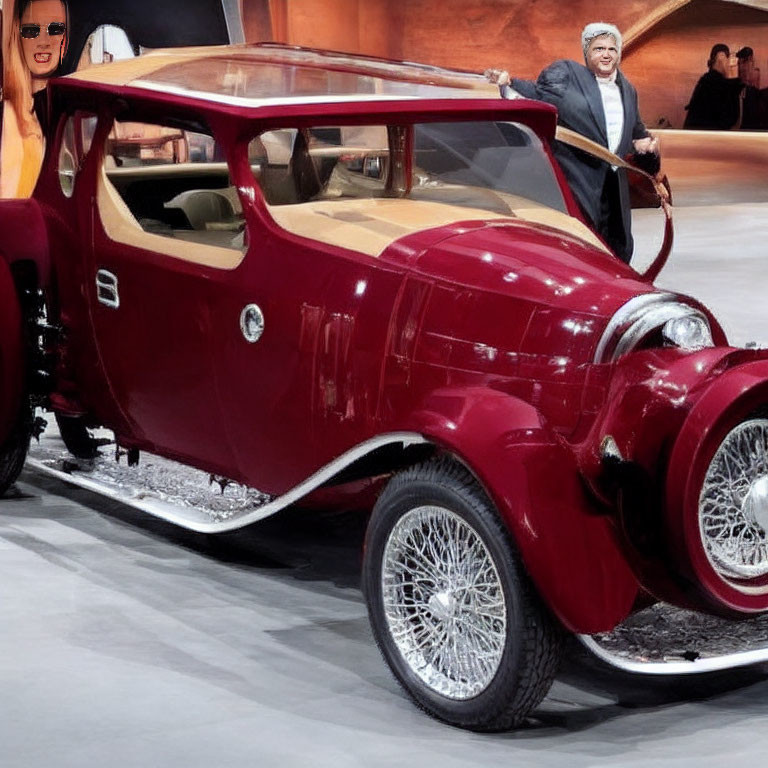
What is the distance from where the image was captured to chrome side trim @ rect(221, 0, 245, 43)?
11.6m

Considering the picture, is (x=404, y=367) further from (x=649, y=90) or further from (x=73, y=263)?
(x=649, y=90)

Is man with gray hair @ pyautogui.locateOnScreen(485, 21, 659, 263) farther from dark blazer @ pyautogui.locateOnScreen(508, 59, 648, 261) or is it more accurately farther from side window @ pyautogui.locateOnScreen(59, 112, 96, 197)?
side window @ pyautogui.locateOnScreen(59, 112, 96, 197)

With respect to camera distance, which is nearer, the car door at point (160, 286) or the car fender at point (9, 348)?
Answer: the car door at point (160, 286)

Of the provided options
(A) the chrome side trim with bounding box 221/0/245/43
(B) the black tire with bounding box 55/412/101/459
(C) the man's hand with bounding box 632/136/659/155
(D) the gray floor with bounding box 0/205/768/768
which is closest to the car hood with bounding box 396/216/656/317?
(D) the gray floor with bounding box 0/205/768/768

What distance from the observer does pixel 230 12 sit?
11.6 metres

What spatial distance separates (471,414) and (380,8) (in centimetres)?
1007

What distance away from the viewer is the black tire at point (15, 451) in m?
5.52

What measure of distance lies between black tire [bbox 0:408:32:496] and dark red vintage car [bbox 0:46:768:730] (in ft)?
0.04

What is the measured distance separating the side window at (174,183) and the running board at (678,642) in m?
1.58

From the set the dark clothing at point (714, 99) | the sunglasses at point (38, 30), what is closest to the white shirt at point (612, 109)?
the sunglasses at point (38, 30)

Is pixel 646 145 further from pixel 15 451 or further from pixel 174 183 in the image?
pixel 15 451

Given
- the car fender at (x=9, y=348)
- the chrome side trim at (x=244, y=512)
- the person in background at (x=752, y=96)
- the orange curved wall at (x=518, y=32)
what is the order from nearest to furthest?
1. the chrome side trim at (x=244, y=512)
2. the car fender at (x=9, y=348)
3. the orange curved wall at (x=518, y=32)
4. the person in background at (x=752, y=96)

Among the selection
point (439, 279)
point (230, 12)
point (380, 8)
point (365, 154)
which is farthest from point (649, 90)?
point (439, 279)

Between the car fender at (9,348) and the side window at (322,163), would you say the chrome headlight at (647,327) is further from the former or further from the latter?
the car fender at (9,348)
